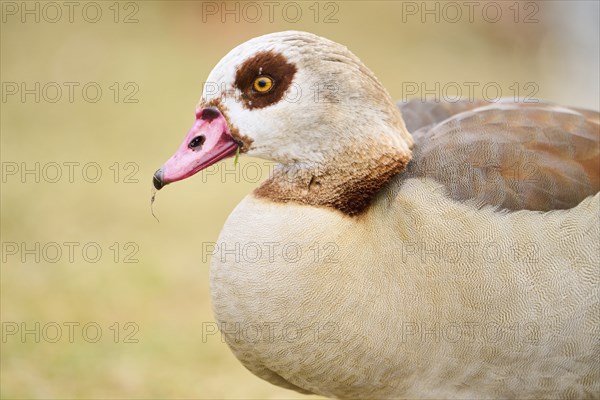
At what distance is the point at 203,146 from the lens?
2.21 meters

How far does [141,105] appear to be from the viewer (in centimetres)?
692

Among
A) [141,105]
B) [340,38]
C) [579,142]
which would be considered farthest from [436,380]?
[340,38]

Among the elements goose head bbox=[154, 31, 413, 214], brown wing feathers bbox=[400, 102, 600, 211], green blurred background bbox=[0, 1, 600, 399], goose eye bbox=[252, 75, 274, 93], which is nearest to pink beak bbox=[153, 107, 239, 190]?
goose head bbox=[154, 31, 413, 214]

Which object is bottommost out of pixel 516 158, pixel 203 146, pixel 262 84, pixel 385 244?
pixel 385 244

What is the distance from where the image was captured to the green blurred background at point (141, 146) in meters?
3.41

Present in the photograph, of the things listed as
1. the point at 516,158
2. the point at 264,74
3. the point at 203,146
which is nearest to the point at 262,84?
the point at 264,74

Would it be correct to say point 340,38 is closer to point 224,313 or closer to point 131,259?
point 131,259

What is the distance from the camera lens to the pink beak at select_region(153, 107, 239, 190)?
7.17 feet

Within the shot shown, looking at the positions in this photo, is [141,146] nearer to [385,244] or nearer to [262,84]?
[262,84]

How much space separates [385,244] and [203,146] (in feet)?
1.86

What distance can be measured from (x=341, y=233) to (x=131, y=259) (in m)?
2.45

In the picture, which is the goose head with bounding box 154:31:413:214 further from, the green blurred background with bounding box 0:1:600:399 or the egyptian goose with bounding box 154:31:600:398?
the green blurred background with bounding box 0:1:600:399

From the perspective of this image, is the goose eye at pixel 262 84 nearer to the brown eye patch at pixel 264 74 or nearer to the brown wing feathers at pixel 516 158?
the brown eye patch at pixel 264 74

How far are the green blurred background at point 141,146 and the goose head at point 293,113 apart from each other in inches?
51.5
